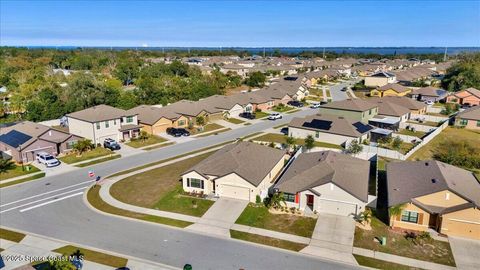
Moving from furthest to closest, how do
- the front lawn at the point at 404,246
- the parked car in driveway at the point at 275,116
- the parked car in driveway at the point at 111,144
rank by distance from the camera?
the parked car in driveway at the point at 275,116, the parked car in driveway at the point at 111,144, the front lawn at the point at 404,246

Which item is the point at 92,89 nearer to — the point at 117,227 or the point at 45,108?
the point at 45,108

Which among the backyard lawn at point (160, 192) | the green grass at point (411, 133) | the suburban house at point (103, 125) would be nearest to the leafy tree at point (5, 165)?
the suburban house at point (103, 125)

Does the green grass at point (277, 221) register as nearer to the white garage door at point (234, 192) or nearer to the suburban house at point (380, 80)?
the white garage door at point (234, 192)

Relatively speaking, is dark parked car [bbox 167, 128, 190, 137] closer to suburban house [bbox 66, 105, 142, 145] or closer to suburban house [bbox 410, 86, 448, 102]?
suburban house [bbox 66, 105, 142, 145]

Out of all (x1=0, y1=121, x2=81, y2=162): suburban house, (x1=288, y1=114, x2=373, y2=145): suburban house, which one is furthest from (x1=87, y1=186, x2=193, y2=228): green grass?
(x1=288, y1=114, x2=373, y2=145): suburban house

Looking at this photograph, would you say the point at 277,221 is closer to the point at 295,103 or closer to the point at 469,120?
the point at 469,120

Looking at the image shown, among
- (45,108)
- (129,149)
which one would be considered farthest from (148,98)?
(129,149)
